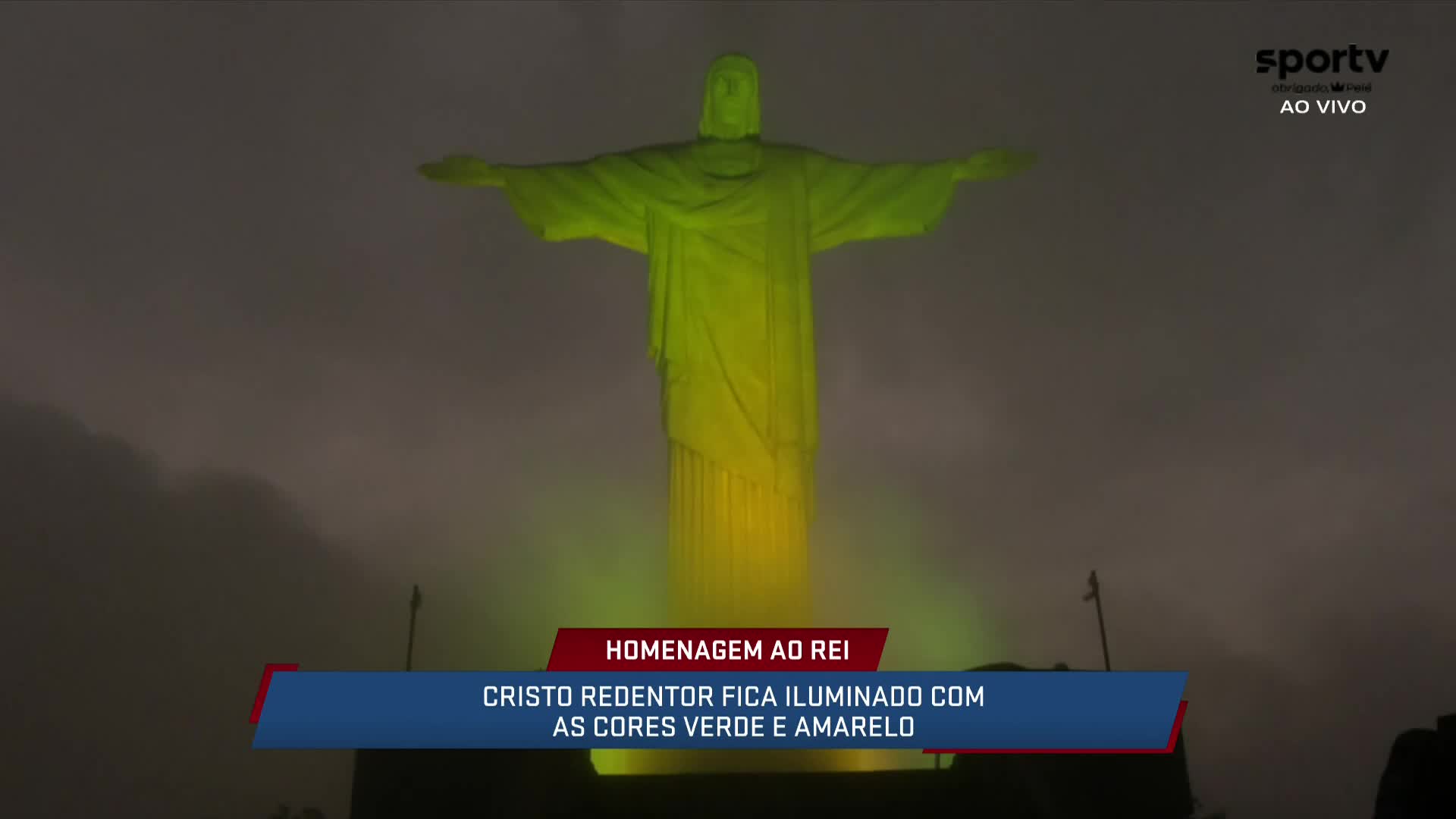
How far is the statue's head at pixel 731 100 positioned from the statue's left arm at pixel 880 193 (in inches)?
27.8

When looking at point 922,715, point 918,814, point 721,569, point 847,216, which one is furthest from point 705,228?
point 918,814

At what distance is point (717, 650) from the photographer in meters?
9.35

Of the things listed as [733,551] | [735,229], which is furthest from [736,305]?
[733,551]

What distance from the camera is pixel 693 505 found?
10156mm

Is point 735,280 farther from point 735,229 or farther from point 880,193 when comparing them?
point 880,193

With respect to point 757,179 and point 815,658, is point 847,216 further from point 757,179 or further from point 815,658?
point 815,658

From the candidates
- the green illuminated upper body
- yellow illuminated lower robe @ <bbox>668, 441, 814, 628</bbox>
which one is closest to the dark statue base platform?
yellow illuminated lower robe @ <bbox>668, 441, 814, 628</bbox>

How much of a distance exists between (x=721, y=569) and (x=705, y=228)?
10.5 ft

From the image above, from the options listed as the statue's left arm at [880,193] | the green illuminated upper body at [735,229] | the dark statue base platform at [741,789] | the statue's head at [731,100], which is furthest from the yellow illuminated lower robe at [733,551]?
the statue's head at [731,100]

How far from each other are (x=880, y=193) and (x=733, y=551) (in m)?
3.82

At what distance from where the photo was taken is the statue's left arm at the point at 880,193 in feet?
37.1

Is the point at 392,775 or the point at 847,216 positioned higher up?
the point at 847,216

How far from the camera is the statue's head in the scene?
11336 mm

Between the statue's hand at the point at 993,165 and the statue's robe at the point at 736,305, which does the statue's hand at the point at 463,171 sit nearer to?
the statue's robe at the point at 736,305
